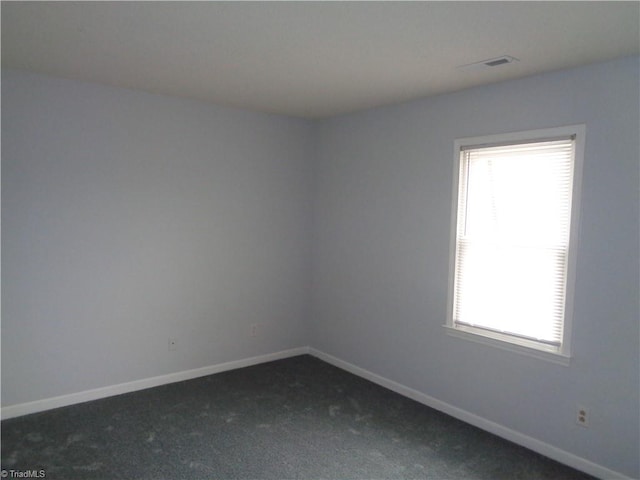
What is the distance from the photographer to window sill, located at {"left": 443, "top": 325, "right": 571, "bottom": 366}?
2934 millimetres

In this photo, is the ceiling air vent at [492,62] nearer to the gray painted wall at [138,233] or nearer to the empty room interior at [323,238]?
the empty room interior at [323,238]

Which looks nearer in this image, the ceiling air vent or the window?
the ceiling air vent

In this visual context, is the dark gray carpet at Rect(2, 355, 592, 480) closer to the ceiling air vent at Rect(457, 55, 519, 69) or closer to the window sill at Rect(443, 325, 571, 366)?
the window sill at Rect(443, 325, 571, 366)

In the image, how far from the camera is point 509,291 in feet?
10.6

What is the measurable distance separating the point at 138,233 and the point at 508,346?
3.03 metres

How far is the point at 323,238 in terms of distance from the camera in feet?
15.9

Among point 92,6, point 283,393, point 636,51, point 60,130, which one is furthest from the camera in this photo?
point 283,393

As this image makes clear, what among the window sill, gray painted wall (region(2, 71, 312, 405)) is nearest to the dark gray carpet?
gray painted wall (region(2, 71, 312, 405))

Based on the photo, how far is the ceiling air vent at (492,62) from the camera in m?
2.71

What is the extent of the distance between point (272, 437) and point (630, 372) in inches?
90.4

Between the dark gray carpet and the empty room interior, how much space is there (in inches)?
0.8

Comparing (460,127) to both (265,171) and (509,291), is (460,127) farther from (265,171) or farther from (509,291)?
(265,171)

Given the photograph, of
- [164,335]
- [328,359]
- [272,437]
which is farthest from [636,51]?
[164,335]

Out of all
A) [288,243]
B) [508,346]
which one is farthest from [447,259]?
[288,243]
